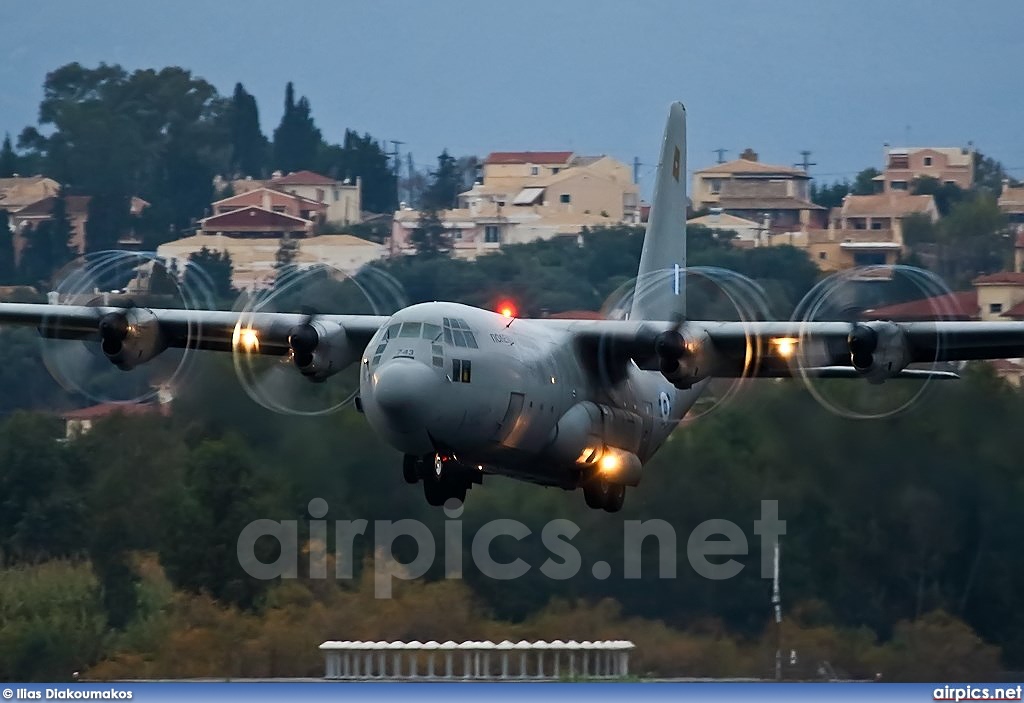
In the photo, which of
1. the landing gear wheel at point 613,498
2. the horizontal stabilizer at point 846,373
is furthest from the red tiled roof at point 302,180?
the landing gear wheel at point 613,498

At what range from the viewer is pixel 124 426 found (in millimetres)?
30422

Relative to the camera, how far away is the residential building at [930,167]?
6388 centimetres

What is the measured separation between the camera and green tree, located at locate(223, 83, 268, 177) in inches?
3044

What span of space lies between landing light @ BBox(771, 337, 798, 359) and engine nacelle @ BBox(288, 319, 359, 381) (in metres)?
5.48

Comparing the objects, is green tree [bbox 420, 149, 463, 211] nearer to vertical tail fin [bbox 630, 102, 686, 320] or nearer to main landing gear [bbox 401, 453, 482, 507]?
vertical tail fin [bbox 630, 102, 686, 320]

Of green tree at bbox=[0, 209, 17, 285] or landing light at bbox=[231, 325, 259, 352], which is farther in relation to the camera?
green tree at bbox=[0, 209, 17, 285]

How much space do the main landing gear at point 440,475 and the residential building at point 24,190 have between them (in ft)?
129

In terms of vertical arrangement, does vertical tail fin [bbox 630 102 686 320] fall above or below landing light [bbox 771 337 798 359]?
above

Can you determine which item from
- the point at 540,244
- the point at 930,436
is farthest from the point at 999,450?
the point at 540,244

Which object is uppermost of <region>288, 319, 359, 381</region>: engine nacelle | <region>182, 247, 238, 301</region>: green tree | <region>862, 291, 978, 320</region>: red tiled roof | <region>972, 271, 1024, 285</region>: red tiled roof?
<region>182, 247, 238, 301</region>: green tree

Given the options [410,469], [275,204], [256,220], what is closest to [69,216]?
[275,204]

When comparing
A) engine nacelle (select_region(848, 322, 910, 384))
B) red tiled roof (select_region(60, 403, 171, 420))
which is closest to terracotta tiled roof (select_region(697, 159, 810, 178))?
red tiled roof (select_region(60, 403, 171, 420))

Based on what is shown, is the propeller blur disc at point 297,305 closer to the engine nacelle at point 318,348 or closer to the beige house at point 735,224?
the engine nacelle at point 318,348

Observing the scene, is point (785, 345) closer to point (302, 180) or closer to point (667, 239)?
point (667, 239)
